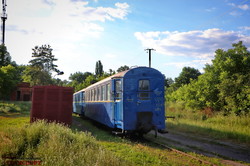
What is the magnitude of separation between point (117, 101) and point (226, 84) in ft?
38.8

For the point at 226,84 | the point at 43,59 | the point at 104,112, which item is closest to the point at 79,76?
the point at 43,59

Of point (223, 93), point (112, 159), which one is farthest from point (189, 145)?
point (223, 93)

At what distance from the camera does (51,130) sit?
8.45 m

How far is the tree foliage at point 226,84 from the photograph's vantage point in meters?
17.6

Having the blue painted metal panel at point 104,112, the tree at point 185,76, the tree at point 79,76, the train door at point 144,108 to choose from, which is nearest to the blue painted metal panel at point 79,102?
the blue painted metal panel at point 104,112

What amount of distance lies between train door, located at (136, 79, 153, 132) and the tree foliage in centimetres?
902

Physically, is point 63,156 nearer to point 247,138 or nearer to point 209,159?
point 209,159

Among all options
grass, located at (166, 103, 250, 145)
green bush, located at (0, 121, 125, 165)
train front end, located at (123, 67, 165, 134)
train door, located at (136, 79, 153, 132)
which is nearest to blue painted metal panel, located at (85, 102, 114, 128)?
train front end, located at (123, 67, 165, 134)

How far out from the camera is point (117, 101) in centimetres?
1101

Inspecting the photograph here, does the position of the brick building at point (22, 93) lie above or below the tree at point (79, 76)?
below

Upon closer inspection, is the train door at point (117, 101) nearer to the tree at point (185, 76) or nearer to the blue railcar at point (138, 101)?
the blue railcar at point (138, 101)

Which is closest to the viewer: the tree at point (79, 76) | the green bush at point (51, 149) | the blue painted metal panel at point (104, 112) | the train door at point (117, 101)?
the green bush at point (51, 149)

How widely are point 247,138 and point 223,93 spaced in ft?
26.1

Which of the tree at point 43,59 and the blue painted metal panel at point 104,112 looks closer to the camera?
the blue painted metal panel at point 104,112
